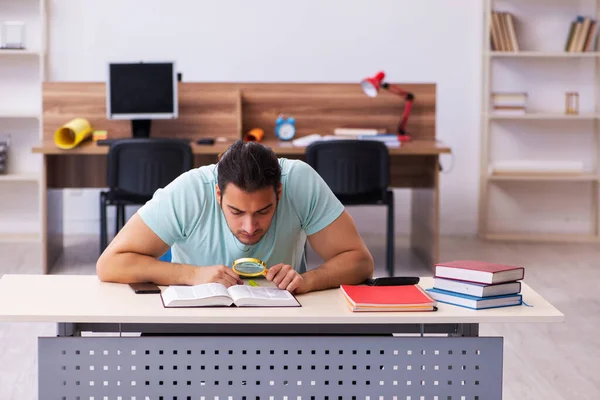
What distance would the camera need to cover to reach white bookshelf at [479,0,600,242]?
6.03m

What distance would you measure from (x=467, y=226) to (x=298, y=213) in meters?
4.13

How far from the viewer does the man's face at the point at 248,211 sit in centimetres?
210

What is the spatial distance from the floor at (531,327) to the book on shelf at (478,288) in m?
1.10

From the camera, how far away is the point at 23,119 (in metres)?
5.98

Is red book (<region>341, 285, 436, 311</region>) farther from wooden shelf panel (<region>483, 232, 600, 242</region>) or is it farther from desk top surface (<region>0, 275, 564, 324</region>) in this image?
wooden shelf panel (<region>483, 232, 600, 242</region>)

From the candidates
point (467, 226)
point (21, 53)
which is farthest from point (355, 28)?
point (21, 53)

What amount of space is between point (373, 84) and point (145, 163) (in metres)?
→ 1.39

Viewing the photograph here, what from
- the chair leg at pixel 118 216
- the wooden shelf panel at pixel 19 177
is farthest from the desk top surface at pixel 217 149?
the wooden shelf panel at pixel 19 177

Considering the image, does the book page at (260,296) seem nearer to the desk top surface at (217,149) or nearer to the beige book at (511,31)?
the desk top surface at (217,149)

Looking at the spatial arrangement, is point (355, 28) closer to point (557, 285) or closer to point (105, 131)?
point (105, 131)

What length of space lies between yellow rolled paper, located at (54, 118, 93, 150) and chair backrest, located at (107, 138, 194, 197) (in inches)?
11.6

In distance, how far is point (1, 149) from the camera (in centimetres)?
585

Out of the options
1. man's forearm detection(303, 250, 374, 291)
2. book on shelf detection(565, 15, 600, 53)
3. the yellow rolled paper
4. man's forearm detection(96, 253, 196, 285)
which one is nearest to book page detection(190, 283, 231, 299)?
man's forearm detection(96, 253, 196, 285)

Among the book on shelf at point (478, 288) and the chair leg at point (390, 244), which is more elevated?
the book on shelf at point (478, 288)
